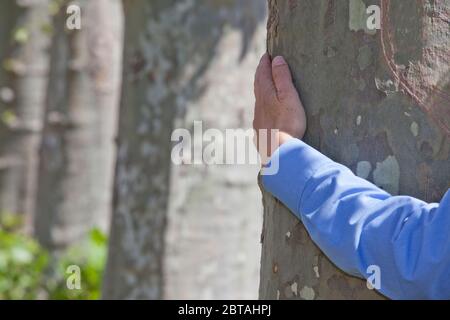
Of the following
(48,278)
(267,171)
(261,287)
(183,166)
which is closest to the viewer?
(267,171)

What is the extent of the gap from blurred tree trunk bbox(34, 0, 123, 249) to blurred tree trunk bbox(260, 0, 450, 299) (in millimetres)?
6568

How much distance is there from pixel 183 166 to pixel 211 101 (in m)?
0.38

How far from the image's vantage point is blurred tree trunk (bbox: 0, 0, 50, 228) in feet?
32.6

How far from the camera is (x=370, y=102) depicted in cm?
232

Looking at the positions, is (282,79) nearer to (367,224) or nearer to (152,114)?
(367,224)

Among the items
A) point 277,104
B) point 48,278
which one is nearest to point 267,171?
point 277,104

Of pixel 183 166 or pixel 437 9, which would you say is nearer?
pixel 437 9

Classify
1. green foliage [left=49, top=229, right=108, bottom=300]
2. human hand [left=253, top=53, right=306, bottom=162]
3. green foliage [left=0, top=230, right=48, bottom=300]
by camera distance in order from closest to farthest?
human hand [left=253, top=53, right=306, bottom=162]
green foliage [left=49, top=229, right=108, bottom=300]
green foliage [left=0, top=230, right=48, bottom=300]

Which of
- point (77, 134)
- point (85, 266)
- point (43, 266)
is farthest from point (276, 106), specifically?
point (77, 134)

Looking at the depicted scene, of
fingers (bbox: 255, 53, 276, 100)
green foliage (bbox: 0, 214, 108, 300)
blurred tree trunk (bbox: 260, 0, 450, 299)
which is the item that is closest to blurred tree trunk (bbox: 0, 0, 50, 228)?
green foliage (bbox: 0, 214, 108, 300)

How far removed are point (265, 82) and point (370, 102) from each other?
34cm

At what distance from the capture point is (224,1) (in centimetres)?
525

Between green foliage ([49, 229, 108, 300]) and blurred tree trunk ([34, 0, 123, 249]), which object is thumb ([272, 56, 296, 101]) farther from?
blurred tree trunk ([34, 0, 123, 249])
